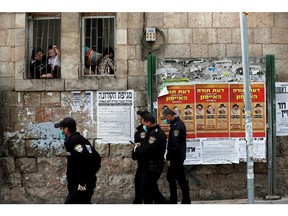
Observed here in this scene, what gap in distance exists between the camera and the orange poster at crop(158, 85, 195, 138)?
10.1 m

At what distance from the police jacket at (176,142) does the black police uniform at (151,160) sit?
20.5 inches

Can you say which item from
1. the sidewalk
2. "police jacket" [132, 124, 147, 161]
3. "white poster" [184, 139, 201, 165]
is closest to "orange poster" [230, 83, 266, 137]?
"white poster" [184, 139, 201, 165]

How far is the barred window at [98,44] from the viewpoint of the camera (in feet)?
35.2

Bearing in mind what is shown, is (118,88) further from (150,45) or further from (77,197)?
(77,197)

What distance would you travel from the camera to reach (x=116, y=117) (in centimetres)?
1041

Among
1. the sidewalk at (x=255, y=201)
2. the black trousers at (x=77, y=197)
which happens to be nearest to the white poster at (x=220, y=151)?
the sidewalk at (x=255, y=201)

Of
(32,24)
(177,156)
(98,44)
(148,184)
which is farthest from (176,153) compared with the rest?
(32,24)

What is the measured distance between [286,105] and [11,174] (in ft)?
18.3

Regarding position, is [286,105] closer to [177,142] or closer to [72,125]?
[177,142]

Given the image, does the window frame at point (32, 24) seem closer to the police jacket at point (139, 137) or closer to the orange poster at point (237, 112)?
the police jacket at point (139, 137)

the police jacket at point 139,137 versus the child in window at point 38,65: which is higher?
the child in window at point 38,65

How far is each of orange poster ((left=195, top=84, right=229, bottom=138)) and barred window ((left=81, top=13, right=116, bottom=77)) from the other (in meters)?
1.93

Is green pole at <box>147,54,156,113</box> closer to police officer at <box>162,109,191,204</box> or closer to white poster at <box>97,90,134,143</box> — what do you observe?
white poster at <box>97,90,134,143</box>

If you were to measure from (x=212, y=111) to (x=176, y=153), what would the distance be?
1.46 metres
